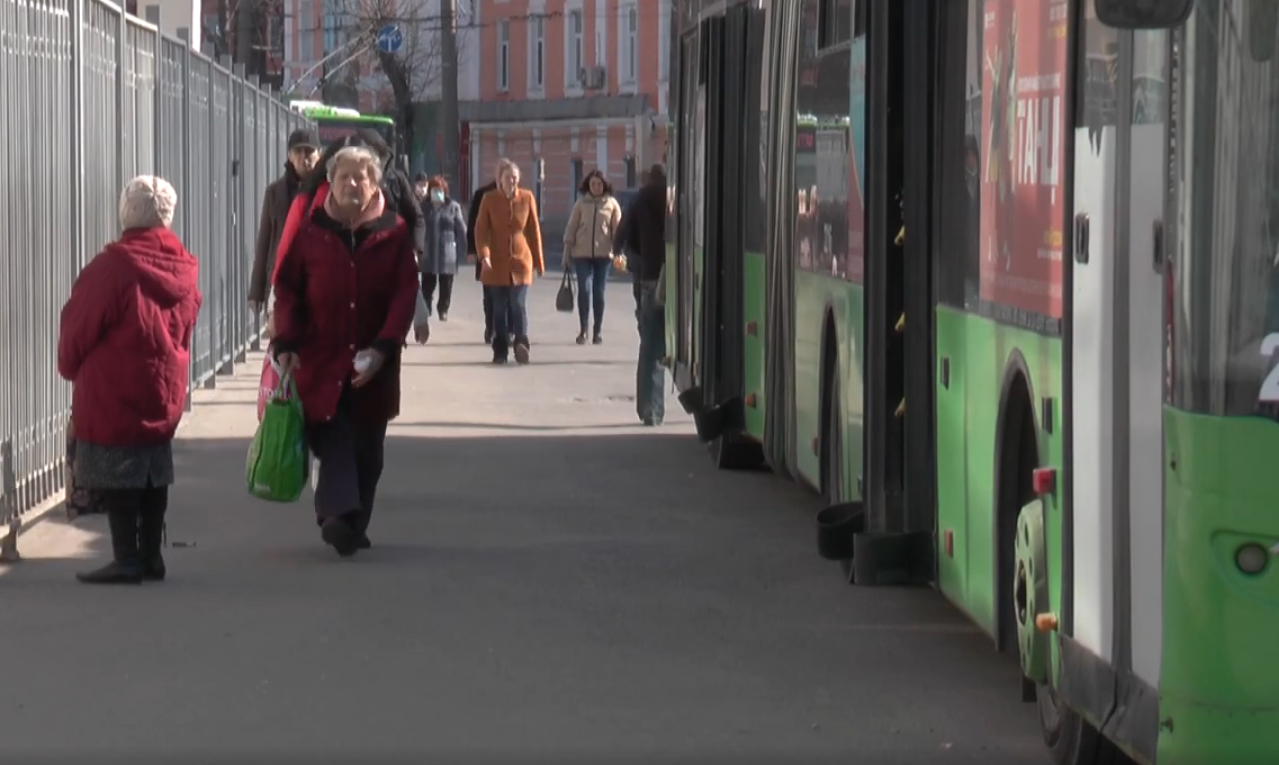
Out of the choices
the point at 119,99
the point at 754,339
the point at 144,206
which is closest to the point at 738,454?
the point at 754,339

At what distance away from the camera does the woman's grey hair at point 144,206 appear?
9461mm

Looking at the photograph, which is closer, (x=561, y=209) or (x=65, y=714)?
(x=65, y=714)

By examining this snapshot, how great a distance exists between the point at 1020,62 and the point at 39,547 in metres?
5.54

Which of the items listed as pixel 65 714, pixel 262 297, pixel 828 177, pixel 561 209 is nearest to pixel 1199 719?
pixel 65 714

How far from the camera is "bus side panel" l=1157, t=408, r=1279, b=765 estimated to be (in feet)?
16.8

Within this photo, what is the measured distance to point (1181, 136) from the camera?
523 cm

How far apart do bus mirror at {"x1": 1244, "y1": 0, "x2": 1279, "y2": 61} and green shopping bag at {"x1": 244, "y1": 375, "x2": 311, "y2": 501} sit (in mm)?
5781

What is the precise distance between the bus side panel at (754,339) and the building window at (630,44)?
57.6m

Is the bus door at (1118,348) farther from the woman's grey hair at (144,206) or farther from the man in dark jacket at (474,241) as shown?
the man in dark jacket at (474,241)

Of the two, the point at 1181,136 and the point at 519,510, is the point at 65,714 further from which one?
the point at 519,510

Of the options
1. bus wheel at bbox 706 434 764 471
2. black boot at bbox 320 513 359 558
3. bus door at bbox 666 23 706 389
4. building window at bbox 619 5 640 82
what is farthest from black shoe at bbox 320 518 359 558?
building window at bbox 619 5 640 82

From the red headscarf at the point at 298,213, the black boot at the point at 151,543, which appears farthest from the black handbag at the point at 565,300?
the black boot at the point at 151,543

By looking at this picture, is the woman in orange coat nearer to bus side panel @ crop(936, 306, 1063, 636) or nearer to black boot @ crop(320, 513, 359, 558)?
black boot @ crop(320, 513, 359, 558)

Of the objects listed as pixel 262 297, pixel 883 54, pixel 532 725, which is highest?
pixel 883 54
